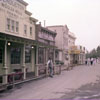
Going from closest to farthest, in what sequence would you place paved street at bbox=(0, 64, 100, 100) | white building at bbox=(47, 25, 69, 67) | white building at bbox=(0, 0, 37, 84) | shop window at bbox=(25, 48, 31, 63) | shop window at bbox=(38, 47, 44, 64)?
paved street at bbox=(0, 64, 100, 100)
white building at bbox=(0, 0, 37, 84)
shop window at bbox=(25, 48, 31, 63)
shop window at bbox=(38, 47, 44, 64)
white building at bbox=(47, 25, 69, 67)

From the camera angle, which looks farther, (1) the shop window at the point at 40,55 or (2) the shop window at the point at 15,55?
(1) the shop window at the point at 40,55

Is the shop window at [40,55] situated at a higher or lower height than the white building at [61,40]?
lower

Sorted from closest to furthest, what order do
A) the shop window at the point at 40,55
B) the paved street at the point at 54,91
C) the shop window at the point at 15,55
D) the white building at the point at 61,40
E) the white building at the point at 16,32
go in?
the paved street at the point at 54,91 < the white building at the point at 16,32 < the shop window at the point at 15,55 < the shop window at the point at 40,55 < the white building at the point at 61,40

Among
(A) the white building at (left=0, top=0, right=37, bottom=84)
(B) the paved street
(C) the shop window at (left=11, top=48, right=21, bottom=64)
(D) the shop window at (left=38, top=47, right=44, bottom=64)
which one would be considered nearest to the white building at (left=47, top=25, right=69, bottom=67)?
(D) the shop window at (left=38, top=47, right=44, bottom=64)

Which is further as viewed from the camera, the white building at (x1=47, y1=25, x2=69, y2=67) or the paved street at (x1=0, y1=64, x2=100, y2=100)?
the white building at (x1=47, y1=25, x2=69, y2=67)

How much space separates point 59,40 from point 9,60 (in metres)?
22.1

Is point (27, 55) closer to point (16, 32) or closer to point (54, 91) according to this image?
point (16, 32)

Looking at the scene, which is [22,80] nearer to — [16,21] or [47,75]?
[47,75]

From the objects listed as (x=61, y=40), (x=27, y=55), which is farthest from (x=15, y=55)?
(x=61, y=40)

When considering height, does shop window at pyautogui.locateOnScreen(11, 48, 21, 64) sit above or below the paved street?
above

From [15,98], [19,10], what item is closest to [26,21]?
[19,10]

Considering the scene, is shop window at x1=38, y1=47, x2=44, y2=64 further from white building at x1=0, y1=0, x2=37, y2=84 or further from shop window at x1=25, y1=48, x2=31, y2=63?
shop window at x1=25, y1=48, x2=31, y2=63

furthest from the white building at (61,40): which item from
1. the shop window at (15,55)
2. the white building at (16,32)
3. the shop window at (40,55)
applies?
A: the shop window at (15,55)

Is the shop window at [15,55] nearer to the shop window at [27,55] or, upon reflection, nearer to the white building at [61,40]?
the shop window at [27,55]
